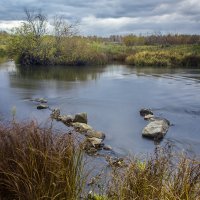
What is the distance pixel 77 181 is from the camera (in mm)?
4938

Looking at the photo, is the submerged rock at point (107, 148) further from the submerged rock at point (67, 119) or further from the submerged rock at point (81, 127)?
the submerged rock at point (67, 119)

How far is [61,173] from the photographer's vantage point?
4590 millimetres

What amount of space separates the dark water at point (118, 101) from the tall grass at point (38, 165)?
15.0 feet

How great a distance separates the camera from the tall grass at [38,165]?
181 inches

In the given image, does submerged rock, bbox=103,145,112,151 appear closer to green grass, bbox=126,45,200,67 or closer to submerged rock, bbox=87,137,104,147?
submerged rock, bbox=87,137,104,147

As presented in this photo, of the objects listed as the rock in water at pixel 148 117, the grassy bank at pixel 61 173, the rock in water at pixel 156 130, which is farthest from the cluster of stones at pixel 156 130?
the grassy bank at pixel 61 173

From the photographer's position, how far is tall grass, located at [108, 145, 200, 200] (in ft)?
13.5

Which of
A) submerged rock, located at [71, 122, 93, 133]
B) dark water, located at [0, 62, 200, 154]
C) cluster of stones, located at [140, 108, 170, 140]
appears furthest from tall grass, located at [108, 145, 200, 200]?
submerged rock, located at [71, 122, 93, 133]

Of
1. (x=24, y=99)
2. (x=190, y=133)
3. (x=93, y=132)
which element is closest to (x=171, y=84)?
(x=24, y=99)

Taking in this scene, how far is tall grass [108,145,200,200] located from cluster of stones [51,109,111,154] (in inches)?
160

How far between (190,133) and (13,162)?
8.99m

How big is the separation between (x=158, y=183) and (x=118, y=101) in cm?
1444

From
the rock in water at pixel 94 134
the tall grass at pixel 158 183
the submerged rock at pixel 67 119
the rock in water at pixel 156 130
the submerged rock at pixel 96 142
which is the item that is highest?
the tall grass at pixel 158 183

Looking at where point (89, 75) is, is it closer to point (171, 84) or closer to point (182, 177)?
point (171, 84)
